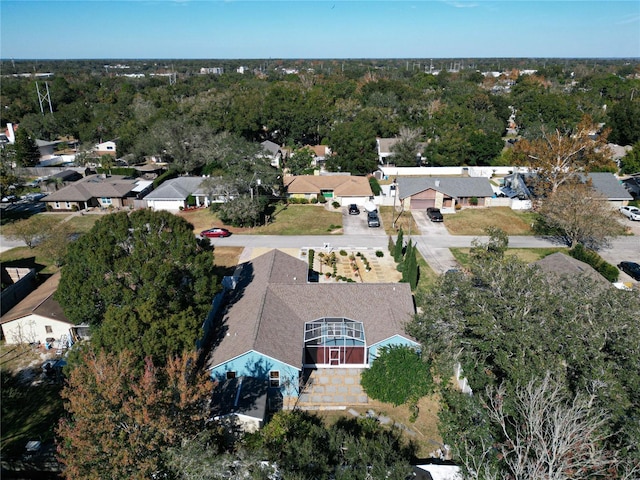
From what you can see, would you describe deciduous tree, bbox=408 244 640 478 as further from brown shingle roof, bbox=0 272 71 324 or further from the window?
brown shingle roof, bbox=0 272 71 324

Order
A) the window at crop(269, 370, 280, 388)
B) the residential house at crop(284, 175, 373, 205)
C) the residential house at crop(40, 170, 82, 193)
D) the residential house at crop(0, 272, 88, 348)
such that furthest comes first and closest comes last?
the residential house at crop(40, 170, 82, 193)
the residential house at crop(284, 175, 373, 205)
the residential house at crop(0, 272, 88, 348)
the window at crop(269, 370, 280, 388)

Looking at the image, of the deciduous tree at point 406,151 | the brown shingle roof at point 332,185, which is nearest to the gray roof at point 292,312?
the brown shingle roof at point 332,185

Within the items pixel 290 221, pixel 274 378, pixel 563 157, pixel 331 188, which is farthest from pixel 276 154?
pixel 274 378

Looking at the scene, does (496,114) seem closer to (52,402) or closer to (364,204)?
(364,204)

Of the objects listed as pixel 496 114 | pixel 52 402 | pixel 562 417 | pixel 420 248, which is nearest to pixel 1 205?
pixel 52 402

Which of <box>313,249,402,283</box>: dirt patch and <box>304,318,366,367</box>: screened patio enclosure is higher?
<box>304,318,366,367</box>: screened patio enclosure

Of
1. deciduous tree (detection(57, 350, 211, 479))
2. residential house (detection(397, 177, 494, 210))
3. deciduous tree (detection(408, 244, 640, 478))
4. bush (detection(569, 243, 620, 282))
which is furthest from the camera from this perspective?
residential house (detection(397, 177, 494, 210))

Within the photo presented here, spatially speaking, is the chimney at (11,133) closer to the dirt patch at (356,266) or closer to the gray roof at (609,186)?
the dirt patch at (356,266)

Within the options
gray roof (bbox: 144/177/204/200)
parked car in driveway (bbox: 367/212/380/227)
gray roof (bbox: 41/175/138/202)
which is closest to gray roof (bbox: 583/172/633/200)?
parked car in driveway (bbox: 367/212/380/227)
